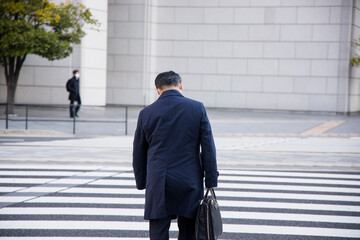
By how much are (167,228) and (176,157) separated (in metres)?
0.53

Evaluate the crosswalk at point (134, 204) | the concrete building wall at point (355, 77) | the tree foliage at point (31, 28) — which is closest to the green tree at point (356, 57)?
the concrete building wall at point (355, 77)

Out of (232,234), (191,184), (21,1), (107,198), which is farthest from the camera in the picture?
(21,1)

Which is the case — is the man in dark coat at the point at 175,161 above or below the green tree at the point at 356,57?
below

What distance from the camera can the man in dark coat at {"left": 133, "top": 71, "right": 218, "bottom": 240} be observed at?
13.3 feet

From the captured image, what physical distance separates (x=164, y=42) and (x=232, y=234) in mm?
27013

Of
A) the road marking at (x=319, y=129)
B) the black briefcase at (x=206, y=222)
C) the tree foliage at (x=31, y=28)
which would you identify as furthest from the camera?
the tree foliage at (x=31, y=28)

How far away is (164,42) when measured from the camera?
32.3 m

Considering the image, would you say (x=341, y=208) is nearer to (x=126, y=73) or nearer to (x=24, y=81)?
(x=24, y=81)

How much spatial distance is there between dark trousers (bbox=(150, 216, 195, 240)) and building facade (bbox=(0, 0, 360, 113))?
87.7 ft

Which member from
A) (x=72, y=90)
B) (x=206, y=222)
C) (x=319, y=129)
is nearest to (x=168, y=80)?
(x=206, y=222)

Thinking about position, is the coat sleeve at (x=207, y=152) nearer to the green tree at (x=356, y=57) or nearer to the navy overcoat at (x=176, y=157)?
the navy overcoat at (x=176, y=157)

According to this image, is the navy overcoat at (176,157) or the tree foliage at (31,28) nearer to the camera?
the navy overcoat at (176,157)

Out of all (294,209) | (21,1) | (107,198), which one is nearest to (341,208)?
(294,209)

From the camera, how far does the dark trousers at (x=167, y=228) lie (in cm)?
410
